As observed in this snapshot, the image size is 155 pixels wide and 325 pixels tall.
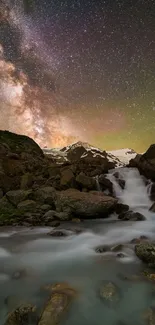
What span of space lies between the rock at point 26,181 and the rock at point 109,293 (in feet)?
31.5

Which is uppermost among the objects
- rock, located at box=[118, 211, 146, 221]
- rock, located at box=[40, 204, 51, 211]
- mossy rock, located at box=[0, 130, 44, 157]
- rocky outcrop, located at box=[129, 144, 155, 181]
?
mossy rock, located at box=[0, 130, 44, 157]

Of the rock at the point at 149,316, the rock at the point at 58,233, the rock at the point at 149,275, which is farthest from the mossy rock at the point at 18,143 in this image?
the rock at the point at 149,316

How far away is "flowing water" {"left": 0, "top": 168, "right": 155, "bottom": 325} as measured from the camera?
475 cm

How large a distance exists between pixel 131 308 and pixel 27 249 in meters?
4.41

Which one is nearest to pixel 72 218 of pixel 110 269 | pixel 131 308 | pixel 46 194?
pixel 46 194

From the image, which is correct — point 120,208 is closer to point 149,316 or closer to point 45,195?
point 45,195

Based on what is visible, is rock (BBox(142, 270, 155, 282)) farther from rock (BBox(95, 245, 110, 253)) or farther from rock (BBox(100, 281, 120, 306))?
rock (BBox(95, 245, 110, 253))

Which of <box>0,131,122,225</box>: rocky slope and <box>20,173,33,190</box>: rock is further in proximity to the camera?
<box>20,173,33,190</box>: rock

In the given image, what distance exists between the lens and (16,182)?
48.6 ft

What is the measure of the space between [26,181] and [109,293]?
10.2m

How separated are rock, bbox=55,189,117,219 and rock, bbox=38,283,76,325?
6.45 metres

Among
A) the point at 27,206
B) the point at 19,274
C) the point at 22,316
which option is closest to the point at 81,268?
the point at 19,274

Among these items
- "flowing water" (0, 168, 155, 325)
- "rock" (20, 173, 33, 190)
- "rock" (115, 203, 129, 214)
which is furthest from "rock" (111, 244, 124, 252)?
"rock" (20, 173, 33, 190)

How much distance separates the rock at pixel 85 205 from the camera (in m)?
11.9
